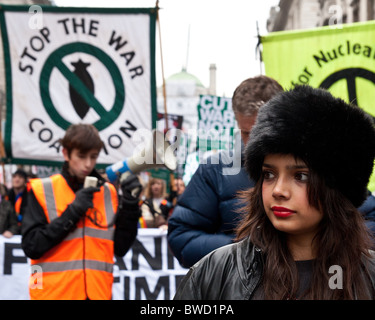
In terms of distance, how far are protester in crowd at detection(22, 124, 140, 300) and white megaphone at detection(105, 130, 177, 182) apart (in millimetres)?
164

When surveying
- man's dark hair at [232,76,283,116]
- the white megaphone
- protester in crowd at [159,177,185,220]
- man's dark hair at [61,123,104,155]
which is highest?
man's dark hair at [232,76,283,116]

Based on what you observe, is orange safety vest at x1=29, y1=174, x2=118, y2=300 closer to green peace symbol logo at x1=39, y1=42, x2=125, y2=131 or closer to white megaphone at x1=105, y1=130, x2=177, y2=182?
white megaphone at x1=105, y1=130, x2=177, y2=182

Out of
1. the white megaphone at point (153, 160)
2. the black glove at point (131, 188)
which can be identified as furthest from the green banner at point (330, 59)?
the black glove at point (131, 188)

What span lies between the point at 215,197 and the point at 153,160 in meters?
1.38

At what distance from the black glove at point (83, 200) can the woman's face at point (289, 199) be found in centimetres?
180

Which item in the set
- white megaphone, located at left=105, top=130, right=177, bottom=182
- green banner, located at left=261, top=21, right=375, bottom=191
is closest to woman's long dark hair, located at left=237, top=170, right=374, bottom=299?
white megaphone, located at left=105, top=130, right=177, bottom=182

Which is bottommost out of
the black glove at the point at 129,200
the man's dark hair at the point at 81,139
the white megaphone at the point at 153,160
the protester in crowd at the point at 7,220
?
the protester in crowd at the point at 7,220

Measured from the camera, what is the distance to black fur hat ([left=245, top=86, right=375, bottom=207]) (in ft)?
5.93

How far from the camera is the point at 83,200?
3.45 metres

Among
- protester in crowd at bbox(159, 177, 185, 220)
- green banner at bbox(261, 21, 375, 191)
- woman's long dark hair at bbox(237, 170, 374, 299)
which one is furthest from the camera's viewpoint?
protester in crowd at bbox(159, 177, 185, 220)

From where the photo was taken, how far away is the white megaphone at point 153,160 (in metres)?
3.87

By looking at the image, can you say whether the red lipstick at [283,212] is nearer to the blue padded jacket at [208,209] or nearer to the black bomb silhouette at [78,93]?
the blue padded jacket at [208,209]

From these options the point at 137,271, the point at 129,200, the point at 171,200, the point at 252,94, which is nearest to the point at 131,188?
the point at 129,200

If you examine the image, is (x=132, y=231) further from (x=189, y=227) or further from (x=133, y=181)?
(x=189, y=227)
